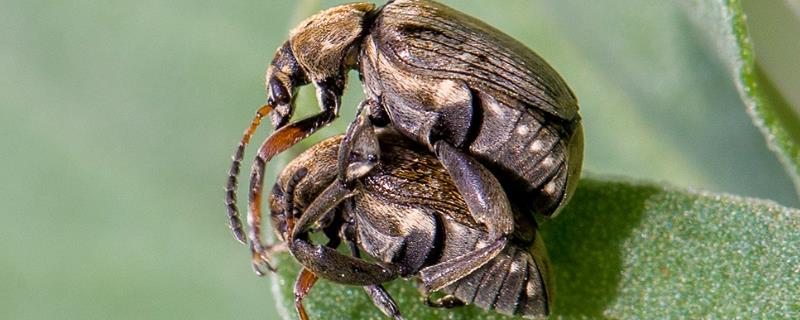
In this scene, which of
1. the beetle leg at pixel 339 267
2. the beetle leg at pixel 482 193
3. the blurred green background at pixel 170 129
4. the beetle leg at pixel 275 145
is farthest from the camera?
the blurred green background at pixel 170 129

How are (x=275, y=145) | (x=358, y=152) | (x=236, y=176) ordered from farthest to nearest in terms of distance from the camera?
(x=236, y=176), (x=275, y=145), (x=358, y=152)

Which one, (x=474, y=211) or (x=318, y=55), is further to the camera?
(x=318, y=55)

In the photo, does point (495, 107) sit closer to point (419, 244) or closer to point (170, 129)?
point (419, 244)

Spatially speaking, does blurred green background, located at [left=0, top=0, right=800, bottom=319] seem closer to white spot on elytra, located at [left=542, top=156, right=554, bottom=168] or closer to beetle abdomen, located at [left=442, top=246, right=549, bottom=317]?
white spot on elytra, located at [left=542, top=156, right=554, bottom=168]

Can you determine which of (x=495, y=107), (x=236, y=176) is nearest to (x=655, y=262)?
(x=495, y=107)

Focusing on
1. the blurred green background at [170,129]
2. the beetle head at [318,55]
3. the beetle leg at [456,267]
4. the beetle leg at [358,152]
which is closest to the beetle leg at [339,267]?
the beetle leg at [456,267]

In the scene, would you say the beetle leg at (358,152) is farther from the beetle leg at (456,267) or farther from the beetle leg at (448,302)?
the beetle leg at (448,302)
